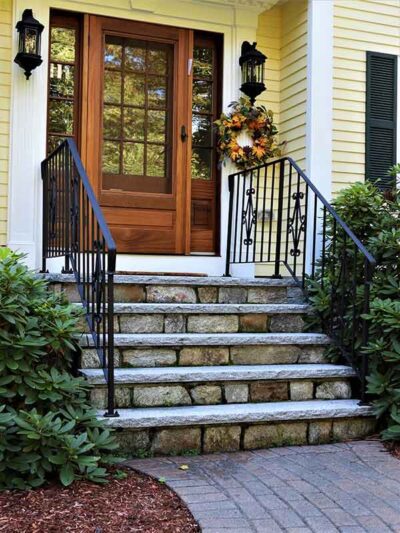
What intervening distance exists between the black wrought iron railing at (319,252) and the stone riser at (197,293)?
157 mm

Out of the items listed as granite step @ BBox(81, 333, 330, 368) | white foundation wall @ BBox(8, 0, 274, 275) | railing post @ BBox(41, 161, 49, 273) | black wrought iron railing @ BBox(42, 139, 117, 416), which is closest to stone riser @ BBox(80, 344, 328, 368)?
granite step @ BBox(81, 333, 330, 368)

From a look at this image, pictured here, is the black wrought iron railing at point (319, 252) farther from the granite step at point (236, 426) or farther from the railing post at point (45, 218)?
the railing post at point (45, 218)

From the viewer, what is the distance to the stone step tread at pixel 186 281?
3.67 m

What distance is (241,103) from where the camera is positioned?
5.01 meters

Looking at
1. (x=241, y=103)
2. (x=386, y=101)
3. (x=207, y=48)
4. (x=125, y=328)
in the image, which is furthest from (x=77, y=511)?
(x=386, y=101)

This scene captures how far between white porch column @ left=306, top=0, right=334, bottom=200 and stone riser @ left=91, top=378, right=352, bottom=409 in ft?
6.47

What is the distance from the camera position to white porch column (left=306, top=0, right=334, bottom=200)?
4863 mm

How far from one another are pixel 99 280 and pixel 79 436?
0.84 meters

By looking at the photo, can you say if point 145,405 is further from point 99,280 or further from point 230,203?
point 230,203

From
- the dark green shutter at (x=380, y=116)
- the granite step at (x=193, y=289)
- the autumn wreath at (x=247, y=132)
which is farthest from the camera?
the dark green shutter at (x=380, y=116)

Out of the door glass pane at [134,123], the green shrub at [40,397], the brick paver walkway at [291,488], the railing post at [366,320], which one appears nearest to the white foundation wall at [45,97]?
the door glass pane at [134,123]

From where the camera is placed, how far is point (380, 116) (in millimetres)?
5227

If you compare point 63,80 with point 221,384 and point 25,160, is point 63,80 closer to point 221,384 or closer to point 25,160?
point 25,160

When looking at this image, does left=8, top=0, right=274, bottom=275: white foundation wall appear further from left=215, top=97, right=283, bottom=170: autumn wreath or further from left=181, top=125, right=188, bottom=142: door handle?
left=181, top=125, right=188, bottom=142: door handle
